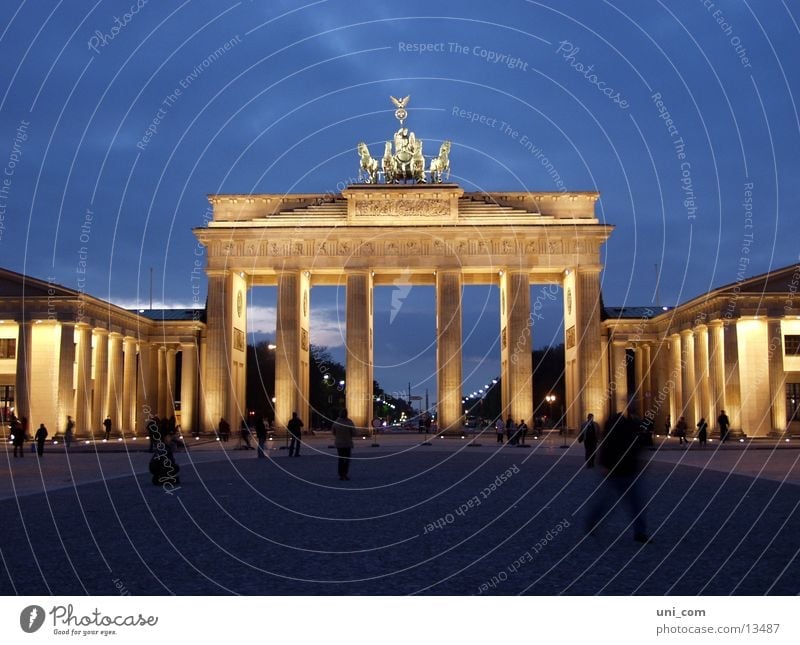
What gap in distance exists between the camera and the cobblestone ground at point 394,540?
36.3 feet

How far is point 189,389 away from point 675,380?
1554 inches

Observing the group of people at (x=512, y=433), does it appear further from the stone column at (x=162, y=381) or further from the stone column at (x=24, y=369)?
the stone column at (x=162, y=381)

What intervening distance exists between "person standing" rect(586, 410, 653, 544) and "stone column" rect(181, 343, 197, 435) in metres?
60.8

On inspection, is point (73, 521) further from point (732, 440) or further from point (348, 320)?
point (348, 320)

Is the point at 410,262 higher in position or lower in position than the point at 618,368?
higher

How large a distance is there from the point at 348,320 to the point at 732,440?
1159 inches

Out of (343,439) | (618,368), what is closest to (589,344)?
(618,368)

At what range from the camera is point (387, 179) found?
7375 cm

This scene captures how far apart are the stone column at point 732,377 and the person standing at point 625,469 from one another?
4701 cm

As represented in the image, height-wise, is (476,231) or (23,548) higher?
(476,231)

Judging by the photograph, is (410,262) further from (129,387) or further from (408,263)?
(129,387)

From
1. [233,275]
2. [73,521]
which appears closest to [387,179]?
[233,275]

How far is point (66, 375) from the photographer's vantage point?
61.0m

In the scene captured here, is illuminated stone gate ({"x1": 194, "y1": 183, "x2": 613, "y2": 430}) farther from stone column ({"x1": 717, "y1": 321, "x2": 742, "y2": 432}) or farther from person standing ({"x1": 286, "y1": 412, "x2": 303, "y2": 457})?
person standing ({"x1": 286, "y1": 412, "x2": 303, "y2": 457})
